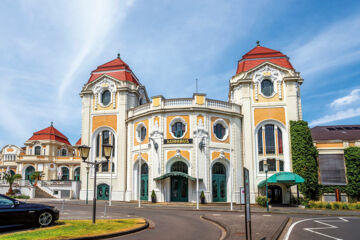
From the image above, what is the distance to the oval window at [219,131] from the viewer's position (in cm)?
3179

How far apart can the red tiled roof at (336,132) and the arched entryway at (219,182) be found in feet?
43.3

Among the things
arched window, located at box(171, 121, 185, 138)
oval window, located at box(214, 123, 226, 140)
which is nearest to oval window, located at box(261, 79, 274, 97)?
oval window, located at box(214, 123, 226, 140)

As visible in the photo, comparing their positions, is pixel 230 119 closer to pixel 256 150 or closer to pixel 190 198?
pixel 256 150

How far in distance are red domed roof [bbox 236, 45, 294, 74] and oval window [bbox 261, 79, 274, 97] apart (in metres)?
2.17

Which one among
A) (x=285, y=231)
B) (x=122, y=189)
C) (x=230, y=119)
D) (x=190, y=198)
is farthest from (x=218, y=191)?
(x=285, y=231)

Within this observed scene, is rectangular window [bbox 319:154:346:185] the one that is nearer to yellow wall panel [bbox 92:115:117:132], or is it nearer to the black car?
yellow wall panel [bbox 92:115:117:132]

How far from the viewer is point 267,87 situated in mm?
33875

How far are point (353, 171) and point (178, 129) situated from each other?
1763 centimetres

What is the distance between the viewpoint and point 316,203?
26281mm

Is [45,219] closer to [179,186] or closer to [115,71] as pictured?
[179,186]

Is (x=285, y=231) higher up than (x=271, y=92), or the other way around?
(x=271, y=92)

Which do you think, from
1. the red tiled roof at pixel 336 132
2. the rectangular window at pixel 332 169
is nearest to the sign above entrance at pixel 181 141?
the rectangular window at pixel 332 169

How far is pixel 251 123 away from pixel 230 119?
2335 millimetres

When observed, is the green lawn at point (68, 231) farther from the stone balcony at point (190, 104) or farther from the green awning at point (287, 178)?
the stone balcony at point (190, 104)
